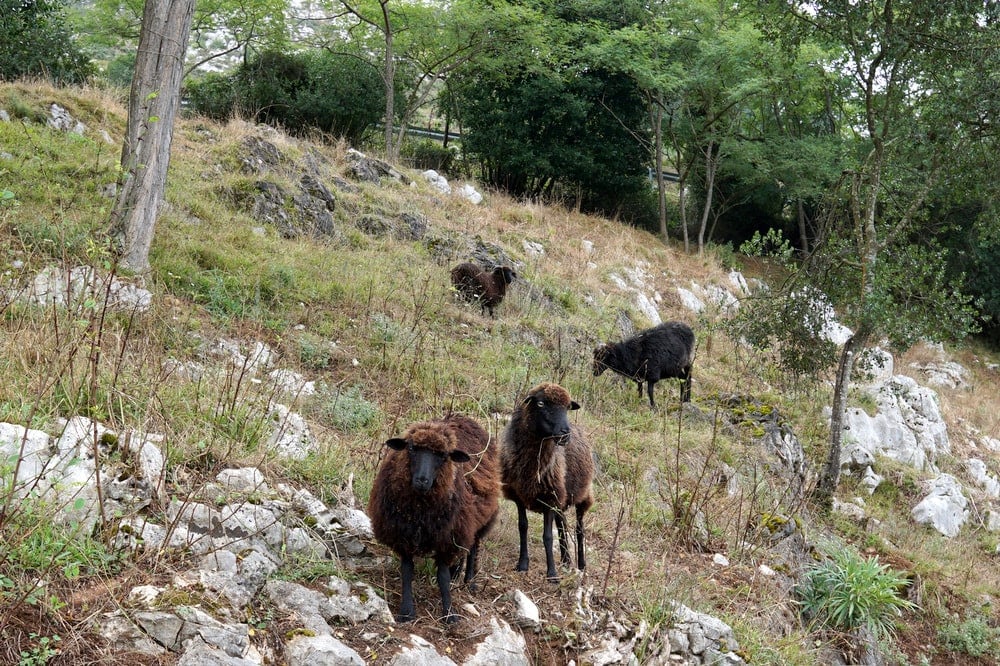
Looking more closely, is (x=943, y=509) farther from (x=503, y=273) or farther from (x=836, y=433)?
(x=503, y=273)

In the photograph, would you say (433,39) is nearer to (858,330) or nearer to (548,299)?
(548,299)

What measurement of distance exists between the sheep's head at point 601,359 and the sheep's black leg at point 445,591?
7072 mm

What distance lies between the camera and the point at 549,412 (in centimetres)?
568

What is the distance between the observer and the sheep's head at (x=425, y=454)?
437cm

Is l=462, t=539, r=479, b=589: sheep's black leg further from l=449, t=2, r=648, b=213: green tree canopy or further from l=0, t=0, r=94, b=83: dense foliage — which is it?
l=449, t=2, r=648, b=213: green tree canopy

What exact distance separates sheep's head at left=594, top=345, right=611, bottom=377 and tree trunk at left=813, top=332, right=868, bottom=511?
10.9 feet

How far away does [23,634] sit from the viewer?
3.32 meters

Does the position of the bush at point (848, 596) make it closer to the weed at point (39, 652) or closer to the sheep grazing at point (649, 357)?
the sheep grazing at point (649, 357)

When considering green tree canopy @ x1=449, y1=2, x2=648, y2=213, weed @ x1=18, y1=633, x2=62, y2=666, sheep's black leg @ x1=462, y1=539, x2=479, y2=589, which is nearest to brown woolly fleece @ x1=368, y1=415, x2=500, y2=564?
sheep's black leg @ x1=462, y1=539, x2=479, y2=589

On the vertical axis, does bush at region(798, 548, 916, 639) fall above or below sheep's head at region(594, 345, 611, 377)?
below

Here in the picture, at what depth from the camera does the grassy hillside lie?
15.9 ft

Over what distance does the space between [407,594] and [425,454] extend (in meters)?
0.88

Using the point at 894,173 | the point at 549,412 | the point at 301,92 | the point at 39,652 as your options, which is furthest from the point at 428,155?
the point at 39,652

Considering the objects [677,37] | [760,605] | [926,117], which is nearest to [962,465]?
[926,117]
